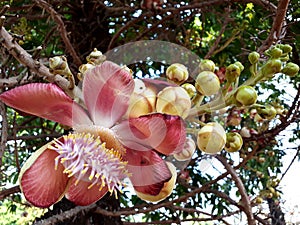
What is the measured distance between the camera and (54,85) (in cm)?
46

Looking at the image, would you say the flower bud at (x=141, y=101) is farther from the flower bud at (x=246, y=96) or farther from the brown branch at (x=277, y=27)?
the brown branch at (x=277, y=27)

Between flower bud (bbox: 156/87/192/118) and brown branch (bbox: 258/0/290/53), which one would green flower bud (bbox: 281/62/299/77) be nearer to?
flower bud (bbox: 156/87/192/118)

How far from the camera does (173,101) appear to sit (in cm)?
43

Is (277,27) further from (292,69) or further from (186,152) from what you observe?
(186,152)

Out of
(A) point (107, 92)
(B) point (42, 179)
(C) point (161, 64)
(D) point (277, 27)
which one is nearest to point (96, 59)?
(A) point (107, 92)

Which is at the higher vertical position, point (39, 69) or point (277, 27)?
point (277, 27)

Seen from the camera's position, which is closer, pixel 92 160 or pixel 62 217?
pixel 92 160

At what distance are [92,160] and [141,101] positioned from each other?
0.26 ft

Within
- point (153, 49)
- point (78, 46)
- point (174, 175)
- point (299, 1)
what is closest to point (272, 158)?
point (299, 1)

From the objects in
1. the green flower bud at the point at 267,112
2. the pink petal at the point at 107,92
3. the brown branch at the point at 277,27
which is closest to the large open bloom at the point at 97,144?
the pink petal at the point at 107,92

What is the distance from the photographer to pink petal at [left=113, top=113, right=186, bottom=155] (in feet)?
1.40

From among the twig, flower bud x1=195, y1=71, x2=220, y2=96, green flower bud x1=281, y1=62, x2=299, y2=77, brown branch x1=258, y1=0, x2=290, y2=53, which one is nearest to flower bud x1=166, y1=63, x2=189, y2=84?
flower bud x1=195, y1=71, x2=220, y2=96

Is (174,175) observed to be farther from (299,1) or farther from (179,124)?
(299,1)

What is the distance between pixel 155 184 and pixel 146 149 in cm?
4
